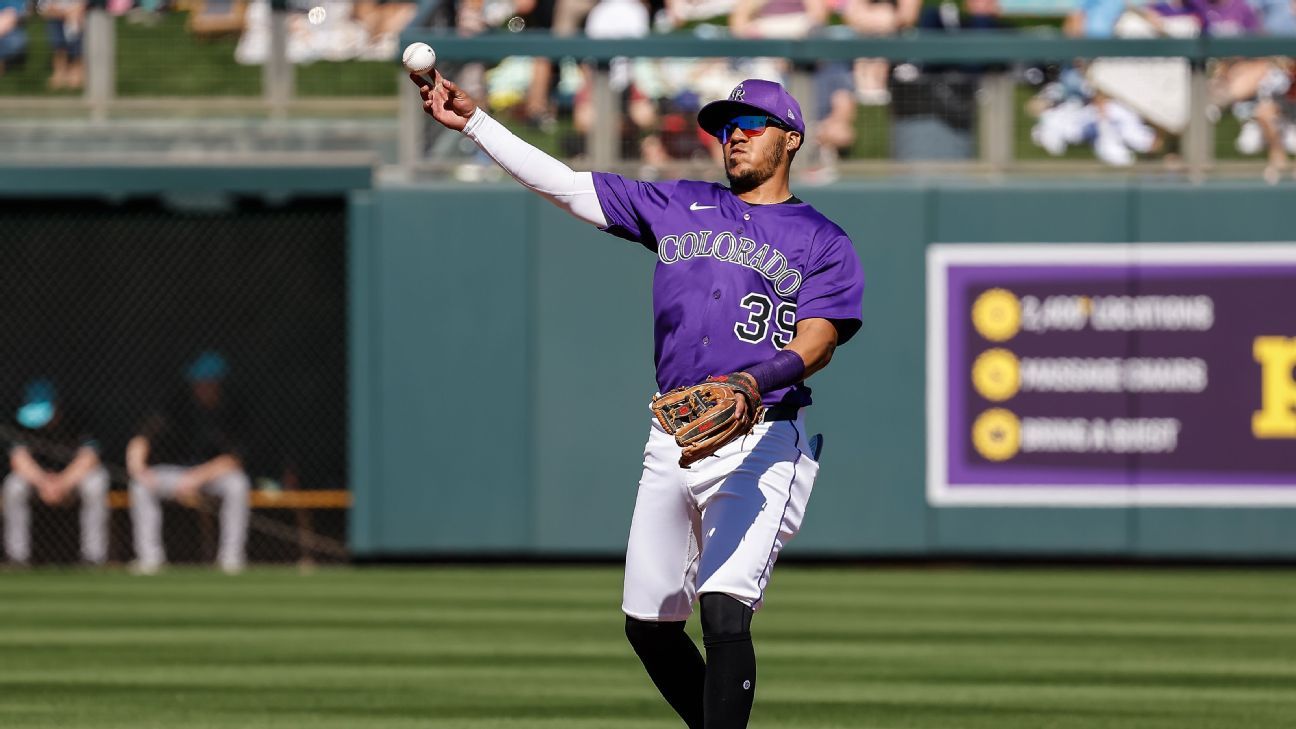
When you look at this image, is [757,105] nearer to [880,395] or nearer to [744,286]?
[744,286]

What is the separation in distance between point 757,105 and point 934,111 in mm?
9223

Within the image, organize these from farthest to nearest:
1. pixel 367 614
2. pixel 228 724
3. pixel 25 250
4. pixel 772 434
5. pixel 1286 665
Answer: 1. pixel 25 250
2. pixel 367 614
3. pixel 1286 665
4. pixel 228 724
5. pixel 772 434

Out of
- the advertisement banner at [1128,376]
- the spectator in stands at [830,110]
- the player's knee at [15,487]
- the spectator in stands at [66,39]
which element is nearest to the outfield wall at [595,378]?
the advertisement banner at [1128,376]

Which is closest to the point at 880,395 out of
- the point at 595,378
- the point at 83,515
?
the point at 595,378

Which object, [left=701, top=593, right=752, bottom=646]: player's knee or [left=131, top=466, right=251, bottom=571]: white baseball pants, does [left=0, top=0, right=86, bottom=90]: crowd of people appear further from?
[left=701, top=593, right=752, bottom=646]: player's knee

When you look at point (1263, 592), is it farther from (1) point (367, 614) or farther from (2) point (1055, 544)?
(1) point (367, 614)

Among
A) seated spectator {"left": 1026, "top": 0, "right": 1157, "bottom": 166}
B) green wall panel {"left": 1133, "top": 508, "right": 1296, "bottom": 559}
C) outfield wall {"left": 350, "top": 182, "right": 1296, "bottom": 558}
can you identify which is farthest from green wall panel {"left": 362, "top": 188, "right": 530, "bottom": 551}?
green wall panel {"left": 1133, "top": 508, "right": 1296, "bottom": 559}

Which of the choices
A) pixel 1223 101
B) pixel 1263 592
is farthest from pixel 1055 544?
pixel 1223 101

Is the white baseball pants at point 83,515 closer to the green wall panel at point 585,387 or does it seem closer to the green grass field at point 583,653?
the green grass field at point 583,653

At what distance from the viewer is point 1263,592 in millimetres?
12414

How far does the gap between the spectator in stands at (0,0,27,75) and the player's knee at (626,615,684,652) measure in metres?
11.4

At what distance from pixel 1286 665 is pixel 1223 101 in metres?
6.56

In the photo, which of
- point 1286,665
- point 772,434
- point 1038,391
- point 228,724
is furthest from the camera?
point 1038,391

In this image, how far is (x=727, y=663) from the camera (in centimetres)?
507
